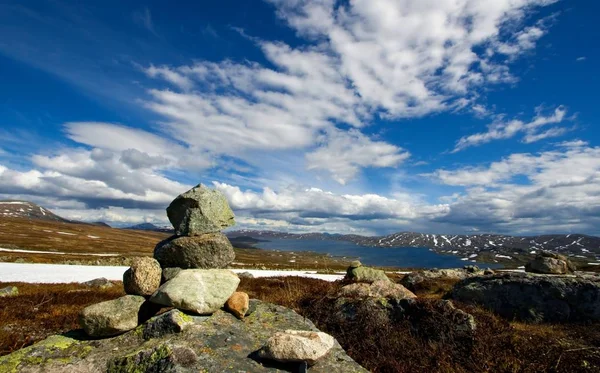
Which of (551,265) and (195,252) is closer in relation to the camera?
(195,252)

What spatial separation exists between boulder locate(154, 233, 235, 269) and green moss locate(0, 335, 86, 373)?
362cm

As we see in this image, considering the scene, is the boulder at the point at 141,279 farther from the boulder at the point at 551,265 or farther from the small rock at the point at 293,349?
the boulder at the point at 551,265

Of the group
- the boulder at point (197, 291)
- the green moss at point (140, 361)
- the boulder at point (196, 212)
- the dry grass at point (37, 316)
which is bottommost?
the dry grass at point (37, 316)

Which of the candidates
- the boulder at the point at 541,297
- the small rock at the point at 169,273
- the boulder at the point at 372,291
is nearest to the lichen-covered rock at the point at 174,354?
the small rock at the point at 169,273

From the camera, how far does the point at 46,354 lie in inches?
280

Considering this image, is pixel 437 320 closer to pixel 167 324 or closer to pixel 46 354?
pixel 167 324

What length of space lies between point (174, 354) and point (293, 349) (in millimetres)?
2351

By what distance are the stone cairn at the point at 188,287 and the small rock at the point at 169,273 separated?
36mm

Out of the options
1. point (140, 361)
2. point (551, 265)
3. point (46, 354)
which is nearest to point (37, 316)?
point (46, 354)

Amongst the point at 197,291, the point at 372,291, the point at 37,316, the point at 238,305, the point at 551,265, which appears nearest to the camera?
the point at 197,291

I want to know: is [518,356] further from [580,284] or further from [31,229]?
[31,229]

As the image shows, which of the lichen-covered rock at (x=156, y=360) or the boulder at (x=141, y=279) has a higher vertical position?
the boulder at (x=141, y=279)

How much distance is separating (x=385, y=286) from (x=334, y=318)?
415cm

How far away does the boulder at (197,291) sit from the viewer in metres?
8.26
